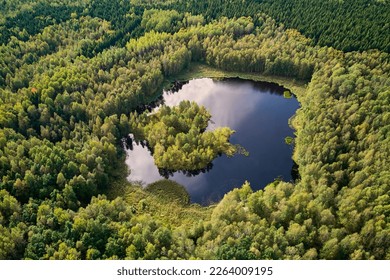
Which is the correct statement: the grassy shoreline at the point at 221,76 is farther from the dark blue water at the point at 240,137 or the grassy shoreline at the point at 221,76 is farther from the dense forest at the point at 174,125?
the dark blue water at the point at 240,137

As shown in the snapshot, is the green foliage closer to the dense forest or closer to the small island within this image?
the dense forest

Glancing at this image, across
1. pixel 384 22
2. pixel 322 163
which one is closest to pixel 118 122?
pixel 322 163

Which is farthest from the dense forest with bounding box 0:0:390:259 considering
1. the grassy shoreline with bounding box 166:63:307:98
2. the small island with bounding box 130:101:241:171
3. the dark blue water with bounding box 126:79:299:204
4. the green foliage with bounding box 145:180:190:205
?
the dark blue water with bounding box 126:79:299:204

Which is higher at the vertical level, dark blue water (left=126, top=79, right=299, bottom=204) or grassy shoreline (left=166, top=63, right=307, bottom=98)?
grassy shoreline (left=166, top=63, right=307, bottom=98)

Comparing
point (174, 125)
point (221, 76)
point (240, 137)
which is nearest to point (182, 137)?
point (174, 125)

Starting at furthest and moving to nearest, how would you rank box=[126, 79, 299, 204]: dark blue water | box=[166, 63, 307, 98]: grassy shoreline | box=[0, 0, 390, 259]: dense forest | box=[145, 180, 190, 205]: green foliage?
box=[166, 63, 307, 98]: grassy shoreline, box=[126, 79, 299, 204]: dark blue water, box=[145, 180, 190, 205]: green foliage, box=[0, 0, 390, 259]: dense forest

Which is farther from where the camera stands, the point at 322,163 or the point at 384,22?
the point at 384,22

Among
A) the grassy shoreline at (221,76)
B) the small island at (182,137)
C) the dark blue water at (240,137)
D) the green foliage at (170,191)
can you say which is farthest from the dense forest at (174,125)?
the dark blue water at (240,137)

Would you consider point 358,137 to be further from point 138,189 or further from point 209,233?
point 138,189
